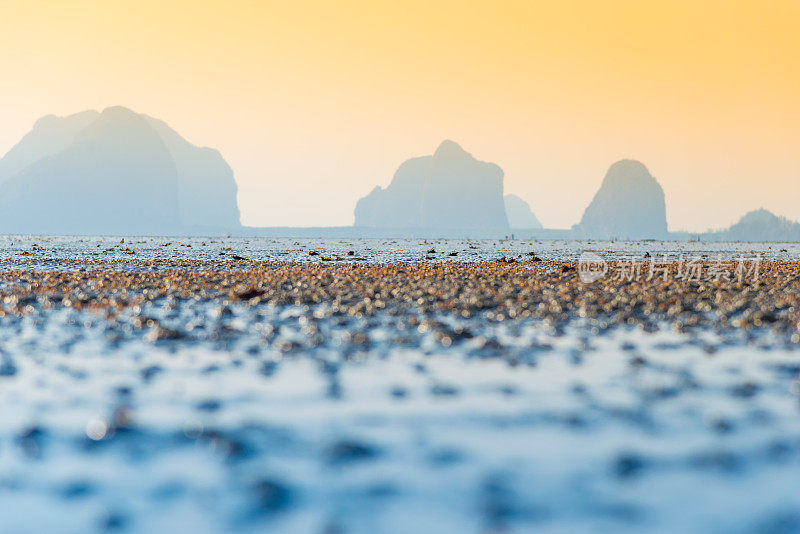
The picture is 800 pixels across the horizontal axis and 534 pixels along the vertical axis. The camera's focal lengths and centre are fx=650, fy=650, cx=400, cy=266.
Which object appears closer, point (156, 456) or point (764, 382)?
point (156, 456)

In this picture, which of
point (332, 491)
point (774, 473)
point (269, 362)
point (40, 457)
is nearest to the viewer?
point (332, 491)

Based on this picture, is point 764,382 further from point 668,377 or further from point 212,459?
point 212,459

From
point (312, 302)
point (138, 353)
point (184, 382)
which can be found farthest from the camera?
point (312, 302)

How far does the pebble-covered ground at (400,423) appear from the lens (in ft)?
18.0

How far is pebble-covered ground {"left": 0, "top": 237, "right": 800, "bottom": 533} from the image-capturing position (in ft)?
18.0

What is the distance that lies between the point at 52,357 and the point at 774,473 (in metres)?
11.2

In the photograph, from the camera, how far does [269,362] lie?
11188 mm

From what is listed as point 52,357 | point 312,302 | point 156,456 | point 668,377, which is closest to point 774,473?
point 668,377

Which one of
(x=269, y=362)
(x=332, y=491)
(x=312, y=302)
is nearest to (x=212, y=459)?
(x=332, y=491)

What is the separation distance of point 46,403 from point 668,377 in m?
9.01

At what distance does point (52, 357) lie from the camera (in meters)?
11.6

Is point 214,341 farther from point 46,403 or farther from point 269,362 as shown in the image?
point 46,403

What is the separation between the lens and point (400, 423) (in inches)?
309

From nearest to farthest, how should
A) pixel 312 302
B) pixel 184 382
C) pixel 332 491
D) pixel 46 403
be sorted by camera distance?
pixel 332 491 < pixel 46 403 < pixel 184 382 < pixel 312 302
